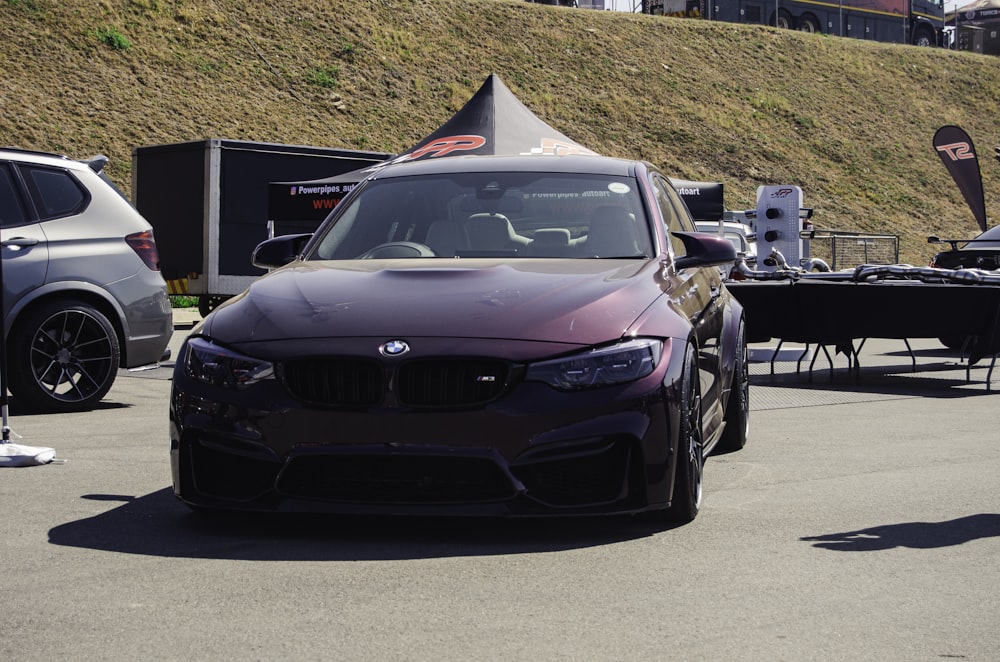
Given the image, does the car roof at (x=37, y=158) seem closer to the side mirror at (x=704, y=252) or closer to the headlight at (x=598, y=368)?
the side mirror at (x=704, y=252)

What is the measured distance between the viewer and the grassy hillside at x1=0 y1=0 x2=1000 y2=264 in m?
40.9

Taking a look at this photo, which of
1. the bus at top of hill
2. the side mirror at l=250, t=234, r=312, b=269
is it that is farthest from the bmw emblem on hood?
the bus at top of hill

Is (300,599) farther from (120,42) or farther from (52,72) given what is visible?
(120,42)

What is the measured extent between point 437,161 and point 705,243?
1.53m

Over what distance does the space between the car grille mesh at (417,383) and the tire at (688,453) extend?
2.45 ft

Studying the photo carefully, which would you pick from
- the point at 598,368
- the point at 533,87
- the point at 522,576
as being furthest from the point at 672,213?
the point at 533,87

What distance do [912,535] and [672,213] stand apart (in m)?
2.35

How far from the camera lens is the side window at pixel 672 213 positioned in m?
6.54

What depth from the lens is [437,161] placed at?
23.1ft

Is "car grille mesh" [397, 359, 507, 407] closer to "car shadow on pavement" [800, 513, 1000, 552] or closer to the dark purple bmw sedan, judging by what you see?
the dark purple bmw sedan

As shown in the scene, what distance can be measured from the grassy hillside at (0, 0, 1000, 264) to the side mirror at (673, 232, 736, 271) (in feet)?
105

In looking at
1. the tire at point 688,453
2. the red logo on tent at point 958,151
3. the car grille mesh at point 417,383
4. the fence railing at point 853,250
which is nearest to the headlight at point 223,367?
the car grille mesh at point 417,383

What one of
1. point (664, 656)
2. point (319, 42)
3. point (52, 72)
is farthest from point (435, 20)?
point (664, 656)

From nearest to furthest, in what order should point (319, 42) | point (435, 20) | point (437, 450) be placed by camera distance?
1. point (437, 450)
2. point (319, 42)
3. point (435, 20)
